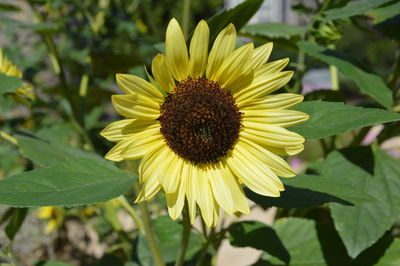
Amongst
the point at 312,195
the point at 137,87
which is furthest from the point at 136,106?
the point at 312,195

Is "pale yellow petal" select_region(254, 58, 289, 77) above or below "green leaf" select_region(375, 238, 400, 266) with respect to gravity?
above

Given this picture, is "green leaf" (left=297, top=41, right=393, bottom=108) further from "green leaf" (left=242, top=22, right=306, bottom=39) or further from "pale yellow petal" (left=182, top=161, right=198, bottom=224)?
"pale yellow petal" (left=182, top=161, right=198, bottom=224)

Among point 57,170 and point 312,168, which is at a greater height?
point 57,170

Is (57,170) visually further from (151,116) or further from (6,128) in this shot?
(6,128)

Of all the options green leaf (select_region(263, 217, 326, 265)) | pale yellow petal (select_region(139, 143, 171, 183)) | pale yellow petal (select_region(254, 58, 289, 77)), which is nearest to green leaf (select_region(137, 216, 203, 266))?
green leaf (select_region(263, 217, 326, 265))

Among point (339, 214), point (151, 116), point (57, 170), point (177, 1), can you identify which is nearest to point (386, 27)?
point (339, 214)

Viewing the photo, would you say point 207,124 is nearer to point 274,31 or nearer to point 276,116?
point 276,116
